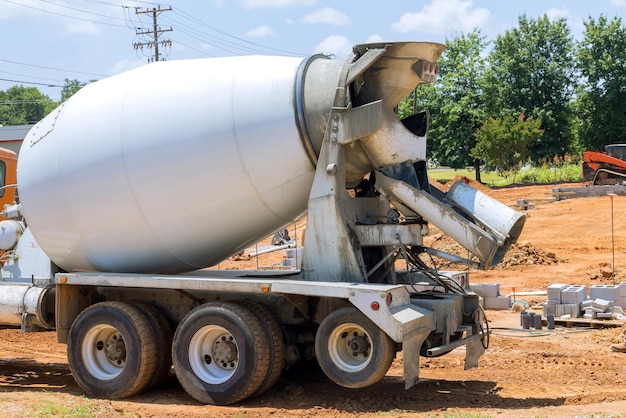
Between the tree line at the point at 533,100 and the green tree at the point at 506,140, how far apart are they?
0.05 m

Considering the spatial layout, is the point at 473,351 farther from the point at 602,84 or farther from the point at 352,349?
the point at 602,84

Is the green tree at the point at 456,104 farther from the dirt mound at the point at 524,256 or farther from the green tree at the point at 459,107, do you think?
the dirt mound at the point at 524,256

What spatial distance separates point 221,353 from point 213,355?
0.34 feet

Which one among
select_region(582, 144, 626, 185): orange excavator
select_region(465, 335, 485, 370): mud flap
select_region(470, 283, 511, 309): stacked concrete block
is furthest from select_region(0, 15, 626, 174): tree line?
select_region(465, 335, 485, 370): mud flap

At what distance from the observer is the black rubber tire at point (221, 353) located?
28.4 ft

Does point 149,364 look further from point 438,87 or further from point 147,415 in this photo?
point 438,87

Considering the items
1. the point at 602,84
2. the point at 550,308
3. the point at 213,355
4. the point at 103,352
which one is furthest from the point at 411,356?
the point at 602,84

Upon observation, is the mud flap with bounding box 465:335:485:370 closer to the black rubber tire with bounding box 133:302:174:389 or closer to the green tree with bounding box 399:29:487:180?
the black rubber tire with bounding box 133:302:174:389

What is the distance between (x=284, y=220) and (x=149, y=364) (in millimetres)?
2194

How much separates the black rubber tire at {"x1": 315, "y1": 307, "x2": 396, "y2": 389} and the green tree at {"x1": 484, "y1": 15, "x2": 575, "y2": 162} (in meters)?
43.1

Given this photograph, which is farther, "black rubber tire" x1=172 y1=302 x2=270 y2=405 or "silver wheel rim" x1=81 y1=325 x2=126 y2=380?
"silver wheel rim" x1=81 y1=325 x2=126 y2=380

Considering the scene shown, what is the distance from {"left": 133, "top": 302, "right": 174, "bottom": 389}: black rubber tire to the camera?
367 inches

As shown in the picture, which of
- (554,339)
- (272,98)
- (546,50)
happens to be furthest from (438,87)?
(272,98)

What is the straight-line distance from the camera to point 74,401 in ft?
29.6
